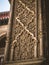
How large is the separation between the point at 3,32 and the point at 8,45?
322 cm

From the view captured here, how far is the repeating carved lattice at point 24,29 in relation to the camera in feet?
21.3

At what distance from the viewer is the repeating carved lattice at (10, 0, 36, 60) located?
21.3ft

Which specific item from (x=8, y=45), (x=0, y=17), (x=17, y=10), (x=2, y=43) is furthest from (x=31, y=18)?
(x=0, y=17)

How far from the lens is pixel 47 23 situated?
6.94 metres

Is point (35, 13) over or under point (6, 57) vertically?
over

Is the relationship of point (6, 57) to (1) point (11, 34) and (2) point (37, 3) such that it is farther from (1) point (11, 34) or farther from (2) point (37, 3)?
(2) point (37, 3)

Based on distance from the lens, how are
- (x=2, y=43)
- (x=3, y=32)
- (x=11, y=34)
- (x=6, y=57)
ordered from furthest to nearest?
(x=3, y=32)
(x=2, y=43)
(x=11, y=34)
(x=6, y=57)

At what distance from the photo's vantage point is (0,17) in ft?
35.1

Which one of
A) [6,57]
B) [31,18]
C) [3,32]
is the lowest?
[6,57]

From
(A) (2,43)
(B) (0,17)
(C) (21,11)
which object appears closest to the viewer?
(C) (21,11)

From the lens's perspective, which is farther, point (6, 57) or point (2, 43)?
point (2, 43)

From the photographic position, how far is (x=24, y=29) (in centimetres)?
704

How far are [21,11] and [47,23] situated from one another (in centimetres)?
119

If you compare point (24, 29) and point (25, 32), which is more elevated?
point (24, 29)
